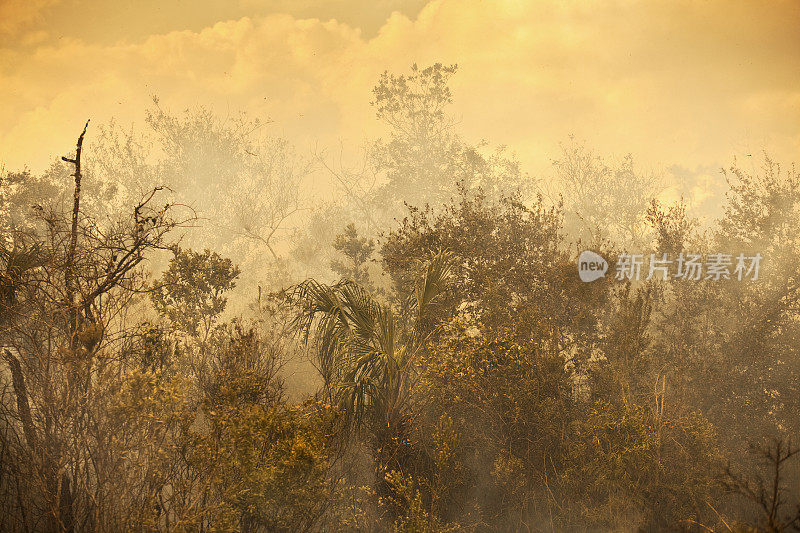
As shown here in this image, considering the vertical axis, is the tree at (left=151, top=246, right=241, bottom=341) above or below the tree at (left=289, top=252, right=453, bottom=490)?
above

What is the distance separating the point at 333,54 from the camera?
86438mm

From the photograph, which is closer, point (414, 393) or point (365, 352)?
point (365, 352)

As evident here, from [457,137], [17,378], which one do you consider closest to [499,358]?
[17,378]

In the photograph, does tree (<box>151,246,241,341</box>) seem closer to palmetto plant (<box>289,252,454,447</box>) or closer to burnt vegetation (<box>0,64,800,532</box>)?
burnt vegetation (<box>0,64,800,532</box>)

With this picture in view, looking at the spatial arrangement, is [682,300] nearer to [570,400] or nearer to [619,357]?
[619,357]

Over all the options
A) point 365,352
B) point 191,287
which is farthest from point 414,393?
point 191,287

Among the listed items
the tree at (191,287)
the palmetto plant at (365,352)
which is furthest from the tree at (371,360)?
the tree at (191,287)

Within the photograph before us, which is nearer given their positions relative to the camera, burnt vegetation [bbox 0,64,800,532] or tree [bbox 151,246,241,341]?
burnt vegetation [bbox 0,64,800,532]

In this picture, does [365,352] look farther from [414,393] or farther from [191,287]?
[191,287]

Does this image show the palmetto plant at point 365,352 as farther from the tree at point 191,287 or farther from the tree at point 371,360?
the tree at point 191,287

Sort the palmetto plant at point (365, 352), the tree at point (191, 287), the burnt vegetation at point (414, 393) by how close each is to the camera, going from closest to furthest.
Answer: the burnt vegetation at point (414, 393) → the palmetto plant at point (365, 352) → the tree at point (191, 287)

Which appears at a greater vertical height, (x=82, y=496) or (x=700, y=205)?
(x=700, y=205)

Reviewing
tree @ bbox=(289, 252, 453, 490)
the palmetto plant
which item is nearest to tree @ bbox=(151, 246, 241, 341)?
the palmetto plant

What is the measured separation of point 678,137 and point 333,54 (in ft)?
176
